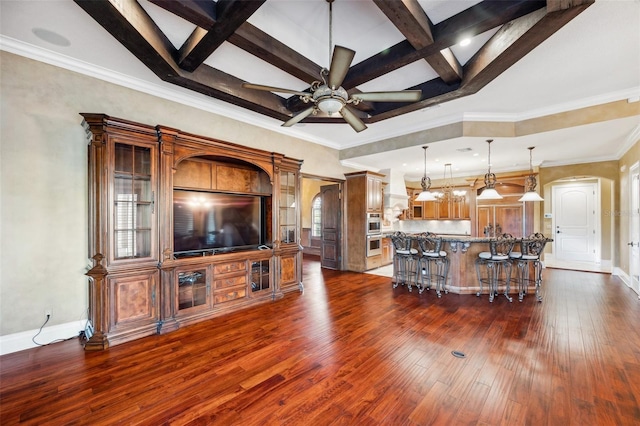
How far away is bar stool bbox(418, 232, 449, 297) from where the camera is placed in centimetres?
493

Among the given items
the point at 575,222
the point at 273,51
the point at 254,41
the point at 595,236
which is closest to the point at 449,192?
the point at 575,222

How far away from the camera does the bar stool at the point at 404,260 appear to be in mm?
5230

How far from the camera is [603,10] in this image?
2305 mm

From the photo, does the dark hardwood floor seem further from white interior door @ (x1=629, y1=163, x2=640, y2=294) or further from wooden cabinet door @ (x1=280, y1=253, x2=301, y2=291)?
white interior door @ (x1=629, y1=163, x2=640, y2=294)

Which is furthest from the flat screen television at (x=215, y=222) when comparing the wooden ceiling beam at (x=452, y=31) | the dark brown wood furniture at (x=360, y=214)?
the dark brown wood furniture at (x=360, y=214)

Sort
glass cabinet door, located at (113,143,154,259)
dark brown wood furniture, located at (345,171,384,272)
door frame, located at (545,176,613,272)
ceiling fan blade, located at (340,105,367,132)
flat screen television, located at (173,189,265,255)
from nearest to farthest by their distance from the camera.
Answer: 1. ceiling fan blade, located at (340,105,367,132)
2. glass cabinet door, located at (113,143,154,259)
3. flat screen television, located at (173,189,265,255)
4. dark brown wood furniture, located at (345,171,384,272)
5. door frame, located at (545,176,613,272)

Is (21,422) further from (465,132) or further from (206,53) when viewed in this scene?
(465,132)

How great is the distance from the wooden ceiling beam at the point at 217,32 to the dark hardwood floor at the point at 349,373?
3122mm

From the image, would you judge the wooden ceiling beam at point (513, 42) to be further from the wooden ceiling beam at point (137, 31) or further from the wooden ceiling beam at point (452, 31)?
the wooden ceiling beam at point (137, 31)

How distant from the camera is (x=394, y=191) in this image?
785 centimetres

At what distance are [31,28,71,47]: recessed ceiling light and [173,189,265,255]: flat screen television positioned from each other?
73.3 inches

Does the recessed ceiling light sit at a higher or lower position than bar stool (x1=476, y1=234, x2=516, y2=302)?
higher

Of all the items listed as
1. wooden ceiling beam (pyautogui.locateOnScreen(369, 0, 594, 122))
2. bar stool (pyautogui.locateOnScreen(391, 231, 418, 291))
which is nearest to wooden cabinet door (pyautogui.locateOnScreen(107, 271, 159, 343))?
bar stool (pyautogui.locateOnScreen(391, 231, 418, 291))

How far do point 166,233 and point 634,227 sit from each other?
8.11 m
